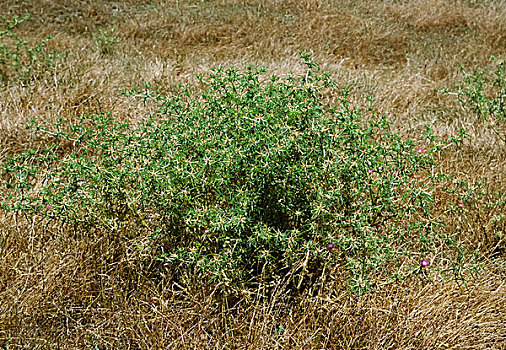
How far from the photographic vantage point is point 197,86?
4344 mm

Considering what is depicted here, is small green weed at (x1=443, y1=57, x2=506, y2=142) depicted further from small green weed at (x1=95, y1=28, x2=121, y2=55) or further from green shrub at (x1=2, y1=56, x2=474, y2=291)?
small green weed at (x1=95, y1=28, x2=121, y2=55)

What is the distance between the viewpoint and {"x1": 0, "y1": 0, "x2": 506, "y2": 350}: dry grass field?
202 cm

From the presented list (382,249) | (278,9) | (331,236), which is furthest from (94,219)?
(278,9)

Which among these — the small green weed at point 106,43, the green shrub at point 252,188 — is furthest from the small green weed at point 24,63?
the green shrub at point 252,188

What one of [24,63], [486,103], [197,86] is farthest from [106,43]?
[486,103]

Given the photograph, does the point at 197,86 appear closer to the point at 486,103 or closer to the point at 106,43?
the point at 106,43

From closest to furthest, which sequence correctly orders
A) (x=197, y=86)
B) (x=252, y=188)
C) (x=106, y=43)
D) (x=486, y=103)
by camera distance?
(x=252, y=188) → (x=486, y=103) → (x=197, y=86) → (x=106, y=43)

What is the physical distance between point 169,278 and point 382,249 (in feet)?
2.98

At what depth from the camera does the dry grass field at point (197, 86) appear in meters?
2.02

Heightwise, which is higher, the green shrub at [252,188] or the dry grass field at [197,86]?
the green shrub at [252,188]

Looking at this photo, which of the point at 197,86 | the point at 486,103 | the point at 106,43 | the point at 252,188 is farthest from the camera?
the point at 106,43

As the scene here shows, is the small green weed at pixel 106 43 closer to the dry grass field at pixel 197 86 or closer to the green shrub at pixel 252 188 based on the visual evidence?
the dry grass field at pixel 197 86

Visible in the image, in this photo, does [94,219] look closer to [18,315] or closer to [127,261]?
[127,261]

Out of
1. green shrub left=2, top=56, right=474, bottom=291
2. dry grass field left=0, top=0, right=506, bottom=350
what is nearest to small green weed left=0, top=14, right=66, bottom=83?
dry grass field left=0, top=0, right=506, bottom=350
